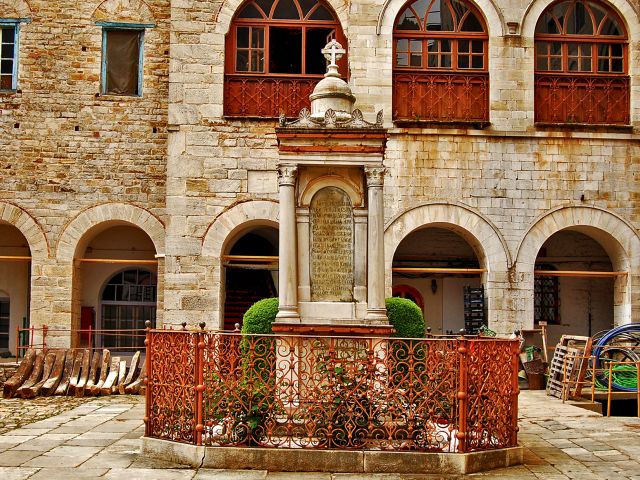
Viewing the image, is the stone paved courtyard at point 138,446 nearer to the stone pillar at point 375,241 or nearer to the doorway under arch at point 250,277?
the stone pillar at point 375,241

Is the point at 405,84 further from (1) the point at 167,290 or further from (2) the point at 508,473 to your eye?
(2) the point at 508,473

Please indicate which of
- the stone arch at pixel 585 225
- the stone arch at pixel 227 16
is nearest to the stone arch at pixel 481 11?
the stone arch at pixel 227 16

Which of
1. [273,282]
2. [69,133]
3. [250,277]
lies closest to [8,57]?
[69,133]

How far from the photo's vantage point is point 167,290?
14.3 meters

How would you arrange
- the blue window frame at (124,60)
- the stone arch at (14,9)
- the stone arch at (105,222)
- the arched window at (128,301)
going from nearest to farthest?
the stone arch at (105,222) → the stone arch at (14,9) → the blue window frame at (124,60) → the arched window at (128,301)

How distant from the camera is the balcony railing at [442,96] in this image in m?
14.9

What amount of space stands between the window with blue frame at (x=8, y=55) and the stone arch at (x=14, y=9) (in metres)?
0.23

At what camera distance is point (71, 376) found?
13.2 m

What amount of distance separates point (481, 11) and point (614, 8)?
98.0 inches

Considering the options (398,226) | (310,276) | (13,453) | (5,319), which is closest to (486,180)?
(398,226)

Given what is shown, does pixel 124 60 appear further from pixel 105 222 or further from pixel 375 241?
pixel 375 241

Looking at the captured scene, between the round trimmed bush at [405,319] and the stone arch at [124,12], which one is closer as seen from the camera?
the round trimmed bush at [405,319]

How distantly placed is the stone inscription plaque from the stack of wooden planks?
566cm

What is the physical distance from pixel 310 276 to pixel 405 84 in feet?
24.1
